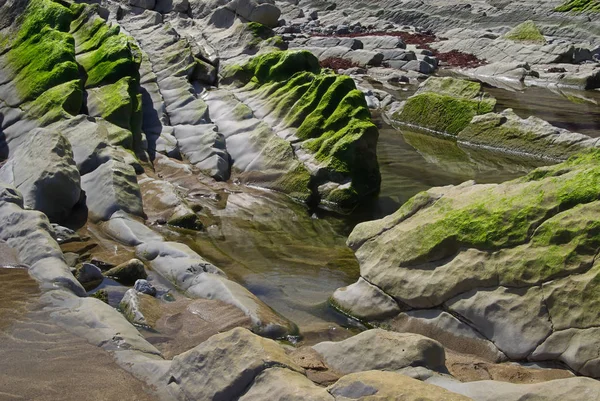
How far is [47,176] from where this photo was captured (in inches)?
470

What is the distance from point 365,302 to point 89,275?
3.84m

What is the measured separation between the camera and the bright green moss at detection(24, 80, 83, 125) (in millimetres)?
15898

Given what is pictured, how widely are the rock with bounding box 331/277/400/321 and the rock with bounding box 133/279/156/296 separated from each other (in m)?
2.57

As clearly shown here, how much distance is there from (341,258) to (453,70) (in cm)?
3191

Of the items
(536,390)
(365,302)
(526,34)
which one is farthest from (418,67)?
(536,390)

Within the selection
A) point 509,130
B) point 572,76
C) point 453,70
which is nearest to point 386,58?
point 453,70

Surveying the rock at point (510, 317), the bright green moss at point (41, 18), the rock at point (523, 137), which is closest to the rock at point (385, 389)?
the rock at point (510, 317)

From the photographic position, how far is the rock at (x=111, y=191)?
1243cm

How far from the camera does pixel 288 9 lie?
66562 mm

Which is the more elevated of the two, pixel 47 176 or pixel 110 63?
pixel 110 63

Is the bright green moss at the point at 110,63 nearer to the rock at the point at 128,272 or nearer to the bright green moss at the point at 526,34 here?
the rock at the point at 128,272

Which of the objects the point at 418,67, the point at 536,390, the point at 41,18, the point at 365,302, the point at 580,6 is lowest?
the point at 418,67

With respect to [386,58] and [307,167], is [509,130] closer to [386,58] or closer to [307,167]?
[307,167]

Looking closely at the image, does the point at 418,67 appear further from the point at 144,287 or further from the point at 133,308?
the point at 133,308
